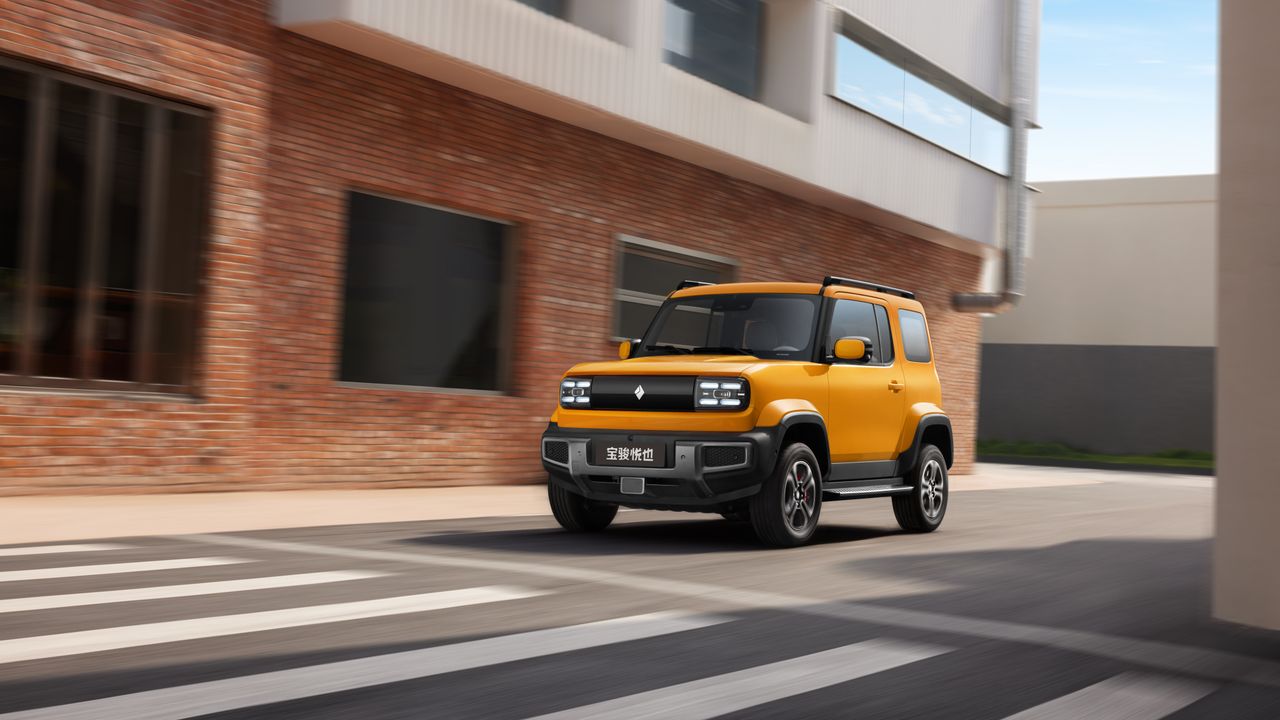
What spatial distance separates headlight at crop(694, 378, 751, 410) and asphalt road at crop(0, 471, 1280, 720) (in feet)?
3.48

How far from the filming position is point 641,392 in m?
9.93

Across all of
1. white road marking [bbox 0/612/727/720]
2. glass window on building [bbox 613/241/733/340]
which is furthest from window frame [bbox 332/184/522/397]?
white road marking [bbox 0/612/727/720]

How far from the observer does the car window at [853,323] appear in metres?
10.8

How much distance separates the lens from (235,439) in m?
13.4

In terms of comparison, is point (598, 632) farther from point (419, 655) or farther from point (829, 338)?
point (829, 338)

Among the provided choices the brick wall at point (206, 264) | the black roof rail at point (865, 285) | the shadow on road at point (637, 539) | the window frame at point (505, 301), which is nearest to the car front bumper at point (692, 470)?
the shadow on road at point (637, 539)

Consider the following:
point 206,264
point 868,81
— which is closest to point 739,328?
point 206,264

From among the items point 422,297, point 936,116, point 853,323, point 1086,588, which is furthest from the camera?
point 936,116

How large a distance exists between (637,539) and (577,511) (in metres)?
0.54

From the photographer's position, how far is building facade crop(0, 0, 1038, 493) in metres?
12.1

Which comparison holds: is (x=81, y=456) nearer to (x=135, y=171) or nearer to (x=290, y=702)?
(x=135, y=171)

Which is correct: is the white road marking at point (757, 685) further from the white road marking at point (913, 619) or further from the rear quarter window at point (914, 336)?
the rear quarter window at point (914, 336)

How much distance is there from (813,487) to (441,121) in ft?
25.0

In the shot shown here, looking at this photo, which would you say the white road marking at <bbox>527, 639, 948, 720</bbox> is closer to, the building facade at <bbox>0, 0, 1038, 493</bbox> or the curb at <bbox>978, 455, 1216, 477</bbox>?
the building facade at <bbox>0, 0, 1038, 493</bbox>
